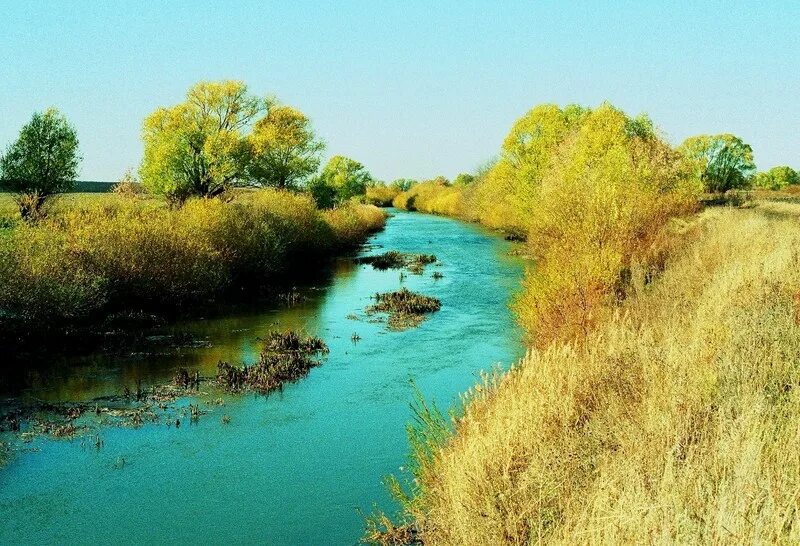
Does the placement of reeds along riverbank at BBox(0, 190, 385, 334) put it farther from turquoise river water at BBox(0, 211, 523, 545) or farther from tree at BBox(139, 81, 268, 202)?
tree at BBox(139, 81, 268, 202)

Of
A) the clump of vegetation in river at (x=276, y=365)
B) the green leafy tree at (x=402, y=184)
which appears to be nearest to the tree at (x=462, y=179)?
the green leafy tree at (x=402, y=184)

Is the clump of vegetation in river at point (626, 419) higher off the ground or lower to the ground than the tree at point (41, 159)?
lower

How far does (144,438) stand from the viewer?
13.3m

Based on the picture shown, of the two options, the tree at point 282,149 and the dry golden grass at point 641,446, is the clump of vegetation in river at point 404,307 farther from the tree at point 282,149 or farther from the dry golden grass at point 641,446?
the tree at point 282,149

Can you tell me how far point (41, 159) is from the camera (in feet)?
129

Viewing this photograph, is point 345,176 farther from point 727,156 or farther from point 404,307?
point 404,307

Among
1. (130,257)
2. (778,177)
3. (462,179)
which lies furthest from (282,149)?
(778,177)

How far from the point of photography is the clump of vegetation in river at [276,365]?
55.6 feet

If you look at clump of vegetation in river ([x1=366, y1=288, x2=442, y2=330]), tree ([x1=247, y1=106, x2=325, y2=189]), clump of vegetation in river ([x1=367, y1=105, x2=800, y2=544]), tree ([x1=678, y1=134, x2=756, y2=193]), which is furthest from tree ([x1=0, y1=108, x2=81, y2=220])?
tree ([x1=678, y1=134, x2=756, y2=193])

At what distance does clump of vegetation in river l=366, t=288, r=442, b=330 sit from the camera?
2502cm

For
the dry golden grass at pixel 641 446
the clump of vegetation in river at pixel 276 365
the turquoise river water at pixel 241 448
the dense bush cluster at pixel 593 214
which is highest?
the dense bush cluster at pixel 593 214

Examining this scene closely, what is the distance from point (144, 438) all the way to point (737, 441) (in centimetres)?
1120

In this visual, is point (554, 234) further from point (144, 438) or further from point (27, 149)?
point (27, 149)

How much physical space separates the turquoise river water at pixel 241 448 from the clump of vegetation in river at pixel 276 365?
460mm
